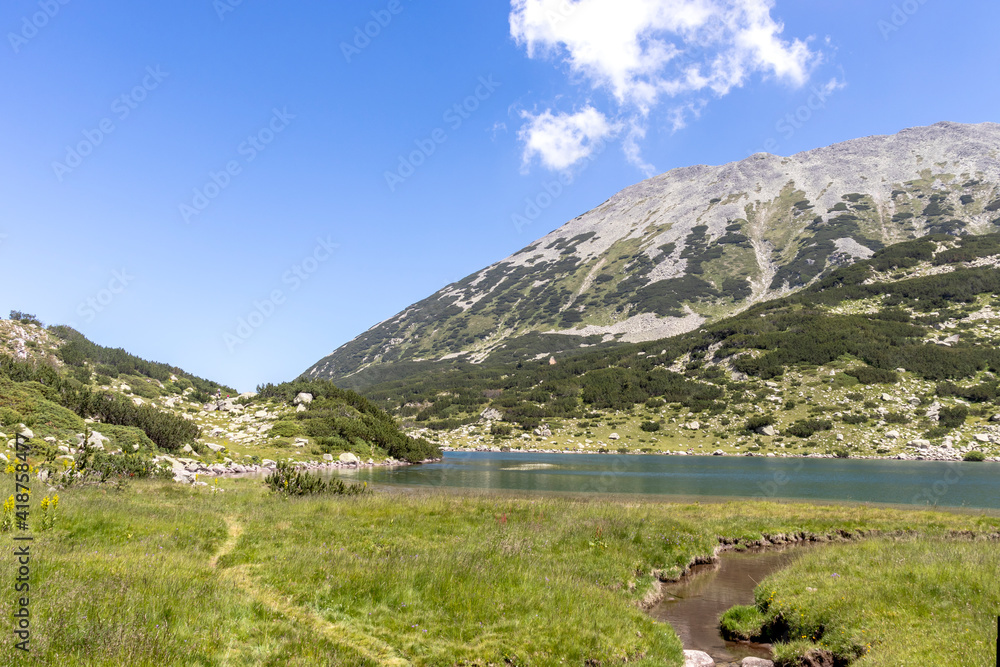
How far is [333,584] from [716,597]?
12.0 meters

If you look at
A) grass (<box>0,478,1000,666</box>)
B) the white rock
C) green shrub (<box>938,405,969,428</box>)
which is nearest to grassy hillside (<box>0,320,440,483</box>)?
grass (<box>0,478,1000,666</box>)

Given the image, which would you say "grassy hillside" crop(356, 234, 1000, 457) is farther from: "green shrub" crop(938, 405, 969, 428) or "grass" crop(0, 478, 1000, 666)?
"grass" crop(0, 478, 1000, 666)

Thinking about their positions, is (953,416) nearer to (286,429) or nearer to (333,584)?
(286,429)

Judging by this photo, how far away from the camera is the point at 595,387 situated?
95938 mm

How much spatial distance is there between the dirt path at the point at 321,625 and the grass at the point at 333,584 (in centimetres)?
5

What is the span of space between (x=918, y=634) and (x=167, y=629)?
43.6 ft

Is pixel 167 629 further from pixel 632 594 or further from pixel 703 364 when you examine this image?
pixel 703 364

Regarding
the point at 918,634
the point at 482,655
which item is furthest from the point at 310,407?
the point at 918,634

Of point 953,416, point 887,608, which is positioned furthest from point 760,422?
point 887,608

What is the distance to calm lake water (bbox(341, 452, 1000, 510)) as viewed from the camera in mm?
35844

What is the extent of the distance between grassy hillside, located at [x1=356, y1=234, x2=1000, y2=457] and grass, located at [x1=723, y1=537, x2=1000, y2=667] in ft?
200

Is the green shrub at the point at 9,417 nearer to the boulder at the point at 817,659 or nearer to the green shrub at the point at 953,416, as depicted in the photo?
the boulder at the point at 817,659

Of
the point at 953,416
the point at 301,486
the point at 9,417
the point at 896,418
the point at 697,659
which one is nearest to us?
the point at 697,659

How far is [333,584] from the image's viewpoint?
10781 millimetres
